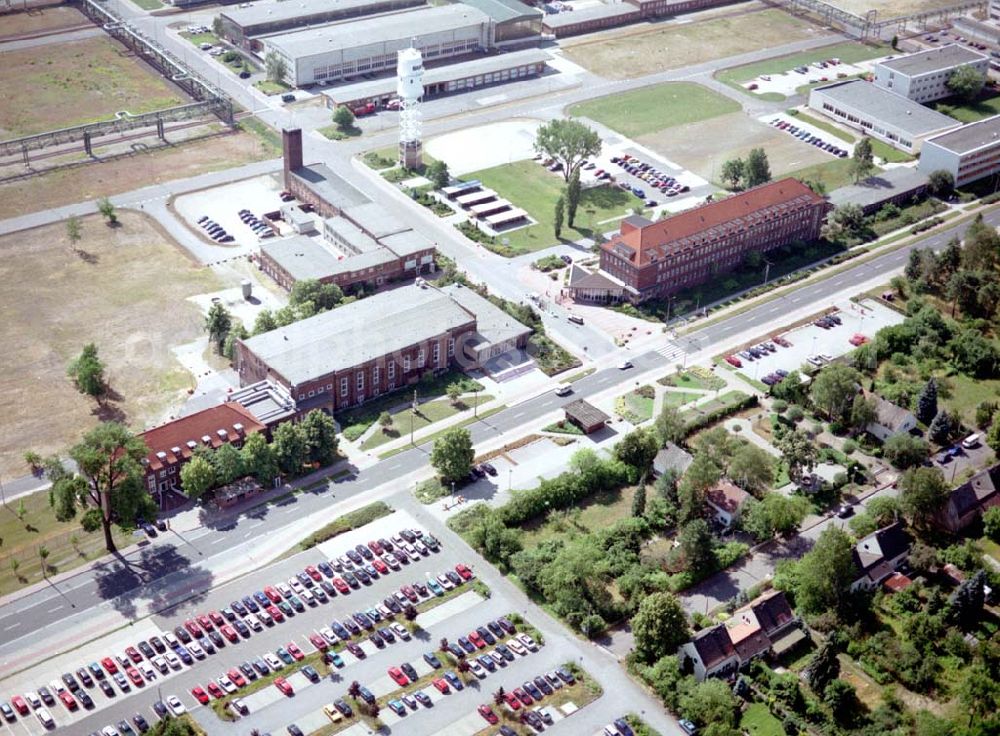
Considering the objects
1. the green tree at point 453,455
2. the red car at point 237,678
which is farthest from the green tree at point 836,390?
the red car at point 237,678

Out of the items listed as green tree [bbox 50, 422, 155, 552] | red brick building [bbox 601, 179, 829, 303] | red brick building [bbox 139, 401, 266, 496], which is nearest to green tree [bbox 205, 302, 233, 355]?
red brick building [bbox 139, 401, 266, 496]

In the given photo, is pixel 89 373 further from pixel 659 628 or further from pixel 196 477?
pixel 659 628

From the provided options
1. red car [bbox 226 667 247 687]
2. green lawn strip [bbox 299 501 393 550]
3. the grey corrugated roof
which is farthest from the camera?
the grey corrugated roof

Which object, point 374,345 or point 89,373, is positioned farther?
point 374,345

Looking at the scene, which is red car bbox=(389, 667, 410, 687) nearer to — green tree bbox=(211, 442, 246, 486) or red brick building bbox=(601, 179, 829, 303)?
green tree bbox=(211, 442, 246, 486)

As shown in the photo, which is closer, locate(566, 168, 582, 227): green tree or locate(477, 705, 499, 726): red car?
locate(477, 705, 499, 726): red car

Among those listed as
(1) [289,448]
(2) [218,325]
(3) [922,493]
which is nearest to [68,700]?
(1) [289,448]
